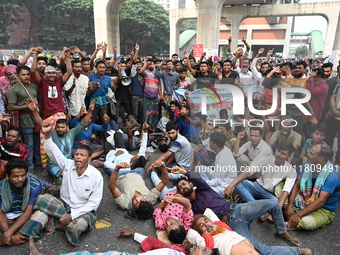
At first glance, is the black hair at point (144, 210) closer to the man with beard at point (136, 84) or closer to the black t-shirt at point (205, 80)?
the man with beard at point (136, 84)

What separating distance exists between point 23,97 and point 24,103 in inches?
4.1

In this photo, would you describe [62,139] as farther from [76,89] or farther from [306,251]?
[306,251]

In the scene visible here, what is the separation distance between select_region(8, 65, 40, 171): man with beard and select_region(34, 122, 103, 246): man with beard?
1.37 metres

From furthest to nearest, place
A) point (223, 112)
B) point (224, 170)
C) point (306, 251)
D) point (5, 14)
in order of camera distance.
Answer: point (5, 14), point (223, 112), point (224, 170), point (306, 251)

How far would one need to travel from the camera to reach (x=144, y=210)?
3047 mm

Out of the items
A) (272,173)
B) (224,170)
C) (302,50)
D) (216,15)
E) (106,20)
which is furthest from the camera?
(302,50)

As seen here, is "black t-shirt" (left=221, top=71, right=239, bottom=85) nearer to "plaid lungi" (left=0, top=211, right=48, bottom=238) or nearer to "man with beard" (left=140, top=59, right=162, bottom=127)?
"man with beard" (left=140, top=59, right=162, bottom=127)

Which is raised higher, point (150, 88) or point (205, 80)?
point (205, 80)

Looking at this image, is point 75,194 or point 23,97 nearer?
point 75,194

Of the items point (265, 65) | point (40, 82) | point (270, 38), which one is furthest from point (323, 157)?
point (270, 38)

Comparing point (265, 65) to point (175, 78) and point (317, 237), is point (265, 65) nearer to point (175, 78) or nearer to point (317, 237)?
point (175, 78)

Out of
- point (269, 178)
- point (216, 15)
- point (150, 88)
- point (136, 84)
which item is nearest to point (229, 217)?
point (269, 178)

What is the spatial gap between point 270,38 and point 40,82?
47.8 meters

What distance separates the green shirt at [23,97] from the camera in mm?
3783
